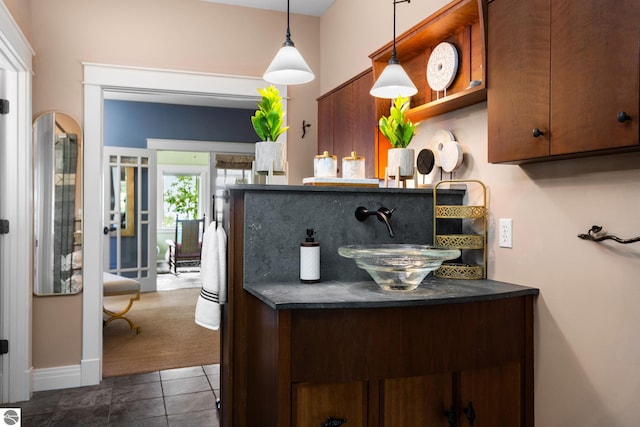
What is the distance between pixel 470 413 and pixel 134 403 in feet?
7.03

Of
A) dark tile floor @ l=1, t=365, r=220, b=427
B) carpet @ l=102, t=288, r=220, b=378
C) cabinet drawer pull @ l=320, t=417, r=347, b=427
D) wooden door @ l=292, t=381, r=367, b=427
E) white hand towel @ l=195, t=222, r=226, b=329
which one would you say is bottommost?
dark tile floor @ l=1, t=365, r=220, b=427

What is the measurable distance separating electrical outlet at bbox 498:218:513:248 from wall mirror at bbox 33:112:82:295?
2716 mm

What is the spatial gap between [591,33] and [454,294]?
0.93m

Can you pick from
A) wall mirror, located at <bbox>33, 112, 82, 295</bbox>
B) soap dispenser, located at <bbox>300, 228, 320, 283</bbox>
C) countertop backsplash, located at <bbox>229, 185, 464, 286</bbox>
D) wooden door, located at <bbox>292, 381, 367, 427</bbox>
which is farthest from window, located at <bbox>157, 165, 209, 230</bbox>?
wooden door, located at <bbox>292, 381, 367, 427</bbox>

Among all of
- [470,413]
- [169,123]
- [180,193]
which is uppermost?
[169,123]

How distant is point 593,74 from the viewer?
4.68 ft

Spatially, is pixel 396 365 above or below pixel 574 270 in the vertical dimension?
below

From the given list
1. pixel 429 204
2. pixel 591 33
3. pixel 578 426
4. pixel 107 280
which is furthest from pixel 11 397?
pixel 591 33

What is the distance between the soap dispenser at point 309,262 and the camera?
194 cm

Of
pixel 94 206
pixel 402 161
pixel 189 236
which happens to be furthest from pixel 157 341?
pixel 189 236

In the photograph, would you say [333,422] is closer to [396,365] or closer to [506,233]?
[396,365]

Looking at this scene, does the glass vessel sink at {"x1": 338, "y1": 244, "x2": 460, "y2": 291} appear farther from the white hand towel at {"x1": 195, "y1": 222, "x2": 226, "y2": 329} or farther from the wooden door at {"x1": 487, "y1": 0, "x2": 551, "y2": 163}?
the white hand towel at {"x1": 195, "y1": 222, "x2": 226, "y2": 329}

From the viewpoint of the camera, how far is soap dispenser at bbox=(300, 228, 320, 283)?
6.37 feet

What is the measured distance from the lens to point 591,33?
1.43m
